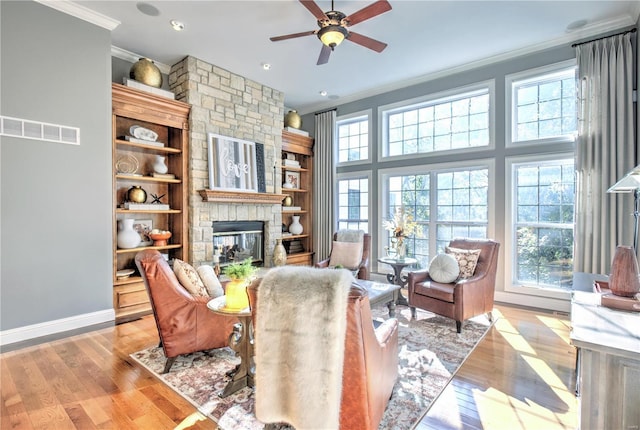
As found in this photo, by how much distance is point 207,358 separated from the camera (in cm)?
274

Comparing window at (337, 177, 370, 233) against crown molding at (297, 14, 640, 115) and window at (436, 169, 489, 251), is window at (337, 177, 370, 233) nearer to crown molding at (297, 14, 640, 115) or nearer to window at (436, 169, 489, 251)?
window at (436, 169, 489, 251)

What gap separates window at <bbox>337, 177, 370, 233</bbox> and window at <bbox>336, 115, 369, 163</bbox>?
460 mm

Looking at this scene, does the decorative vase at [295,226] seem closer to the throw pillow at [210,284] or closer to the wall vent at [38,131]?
the throw pillow at [210,284]

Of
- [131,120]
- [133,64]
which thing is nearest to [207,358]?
[131,120]

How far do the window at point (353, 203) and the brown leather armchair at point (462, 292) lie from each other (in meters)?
2.28

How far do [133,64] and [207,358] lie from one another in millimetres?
4079

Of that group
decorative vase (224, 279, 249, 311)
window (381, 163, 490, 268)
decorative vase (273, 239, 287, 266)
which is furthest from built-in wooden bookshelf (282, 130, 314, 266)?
decorative vase (224, 279, 249, 311)

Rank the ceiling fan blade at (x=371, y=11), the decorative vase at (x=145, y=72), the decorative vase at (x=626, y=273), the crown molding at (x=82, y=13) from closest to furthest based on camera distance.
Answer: the decorative vase at (x=626, y=273)
the ceiling fan blade at (x=371, y=11)
the crown molding at (x=82, y=13)
the decorative vase at (x=145, y=72)

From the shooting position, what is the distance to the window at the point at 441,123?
4695 mm

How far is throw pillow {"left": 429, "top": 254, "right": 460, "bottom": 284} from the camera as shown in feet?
11.7

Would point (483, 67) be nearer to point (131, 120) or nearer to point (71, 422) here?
point (131, 120)

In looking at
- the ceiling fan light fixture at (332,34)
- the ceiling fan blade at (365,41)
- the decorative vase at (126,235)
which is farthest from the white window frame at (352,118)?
the decorative vase at (126,235)

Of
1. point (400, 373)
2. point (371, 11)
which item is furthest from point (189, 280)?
point (371, 11)

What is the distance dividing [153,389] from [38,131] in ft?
9.53
